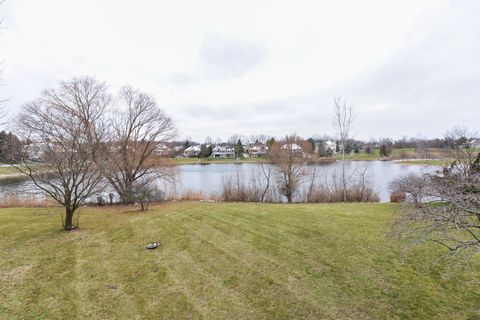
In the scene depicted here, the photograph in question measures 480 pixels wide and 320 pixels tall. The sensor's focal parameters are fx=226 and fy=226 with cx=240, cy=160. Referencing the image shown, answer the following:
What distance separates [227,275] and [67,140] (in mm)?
6815

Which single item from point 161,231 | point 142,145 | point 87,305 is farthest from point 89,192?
point 142,145

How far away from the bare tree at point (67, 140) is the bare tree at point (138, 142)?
977 mm

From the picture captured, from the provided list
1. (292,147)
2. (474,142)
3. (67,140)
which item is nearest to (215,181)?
(292,147)

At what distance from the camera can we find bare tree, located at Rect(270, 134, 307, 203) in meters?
13.0

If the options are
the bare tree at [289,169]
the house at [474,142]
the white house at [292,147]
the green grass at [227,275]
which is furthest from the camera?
the white house at [292,147]

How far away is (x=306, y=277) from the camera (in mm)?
3334

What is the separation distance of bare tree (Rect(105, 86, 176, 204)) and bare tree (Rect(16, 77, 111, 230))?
98 cm

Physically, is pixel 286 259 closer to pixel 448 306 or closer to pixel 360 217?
pixel 448 306

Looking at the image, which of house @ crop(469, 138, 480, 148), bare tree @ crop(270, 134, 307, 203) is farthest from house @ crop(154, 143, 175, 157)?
house @ crop(469, 138, 480, 148)

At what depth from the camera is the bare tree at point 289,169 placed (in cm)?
1297

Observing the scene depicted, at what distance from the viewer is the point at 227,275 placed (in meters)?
3.44

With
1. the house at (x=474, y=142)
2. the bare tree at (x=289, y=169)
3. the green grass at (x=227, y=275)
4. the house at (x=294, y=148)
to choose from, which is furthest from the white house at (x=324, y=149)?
the green grass at (x=227, y=275)

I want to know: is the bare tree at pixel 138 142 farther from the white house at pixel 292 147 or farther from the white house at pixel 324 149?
the white house at pixel 324 149

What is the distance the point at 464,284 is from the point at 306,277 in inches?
80.0
